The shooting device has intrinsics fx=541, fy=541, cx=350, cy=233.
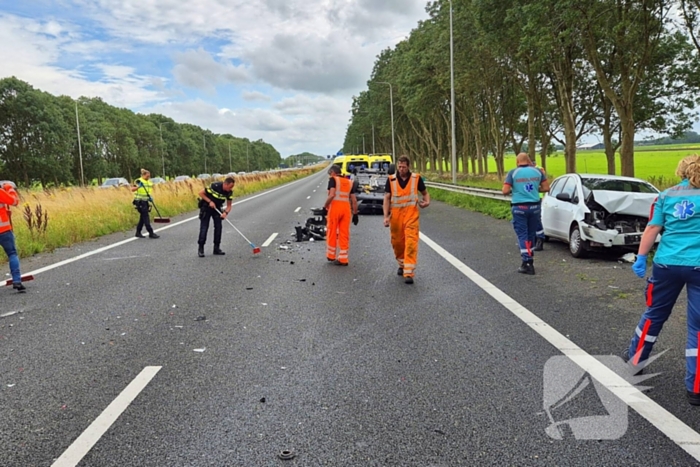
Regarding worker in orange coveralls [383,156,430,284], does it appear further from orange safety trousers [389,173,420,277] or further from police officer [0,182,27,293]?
police officer [0,182,27,293]

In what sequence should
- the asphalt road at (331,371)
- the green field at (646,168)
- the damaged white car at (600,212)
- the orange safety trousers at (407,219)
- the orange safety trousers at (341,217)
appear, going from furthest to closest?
1. the green field at (646,168)
2. the orange safety trousers at (341,217)
3. the damaged white car at (600,212)
4. the orange safety trousers at (407,219)
5. the asphalt road at (331,371)

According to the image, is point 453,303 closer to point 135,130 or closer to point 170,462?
point 170,462

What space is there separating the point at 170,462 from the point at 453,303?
4.17m

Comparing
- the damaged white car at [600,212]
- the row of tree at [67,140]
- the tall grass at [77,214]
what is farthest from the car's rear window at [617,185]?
the row of tree at [67,140]

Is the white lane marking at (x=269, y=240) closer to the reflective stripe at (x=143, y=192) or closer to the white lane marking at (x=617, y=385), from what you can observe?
the reflective stripe at (x=143, y=192)

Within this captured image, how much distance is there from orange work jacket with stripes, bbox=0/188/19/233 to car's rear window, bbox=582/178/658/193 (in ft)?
31.7

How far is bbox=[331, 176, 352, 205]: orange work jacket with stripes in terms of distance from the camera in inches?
371

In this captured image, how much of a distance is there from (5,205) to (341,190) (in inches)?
198

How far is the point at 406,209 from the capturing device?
792 cm

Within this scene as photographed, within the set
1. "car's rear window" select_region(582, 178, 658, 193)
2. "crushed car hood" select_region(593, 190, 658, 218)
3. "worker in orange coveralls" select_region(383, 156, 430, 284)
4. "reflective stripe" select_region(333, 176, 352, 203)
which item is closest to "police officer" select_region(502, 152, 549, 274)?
"worker in orange coveralls" select_region(383, 156, 430, 284)

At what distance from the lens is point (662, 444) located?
3.13 metres

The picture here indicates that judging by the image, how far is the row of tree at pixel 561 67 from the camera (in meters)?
18.2

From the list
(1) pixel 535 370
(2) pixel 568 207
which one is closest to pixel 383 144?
(2) pixel 568 207

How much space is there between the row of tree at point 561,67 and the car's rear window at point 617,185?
8.23 metres
